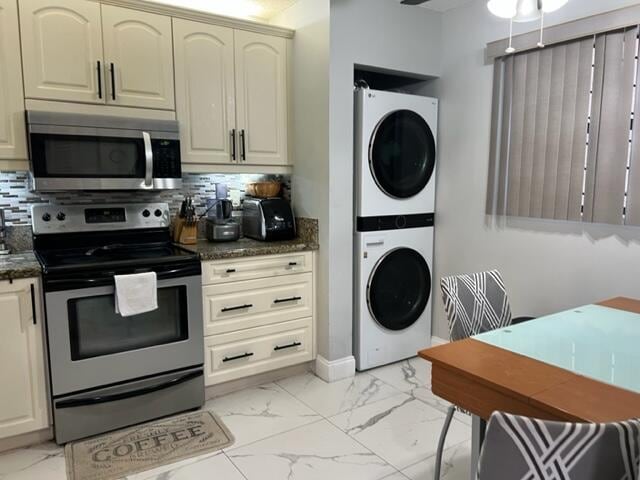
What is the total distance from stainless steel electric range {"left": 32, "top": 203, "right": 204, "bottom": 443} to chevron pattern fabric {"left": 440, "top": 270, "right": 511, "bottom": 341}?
4.47 feet

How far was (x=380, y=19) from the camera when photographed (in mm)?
2939

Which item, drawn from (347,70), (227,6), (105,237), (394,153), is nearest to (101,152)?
(105,237)

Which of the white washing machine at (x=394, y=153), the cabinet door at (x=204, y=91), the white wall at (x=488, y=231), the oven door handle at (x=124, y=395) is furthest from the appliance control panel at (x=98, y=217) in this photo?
the white wall at (x=488, y=231)

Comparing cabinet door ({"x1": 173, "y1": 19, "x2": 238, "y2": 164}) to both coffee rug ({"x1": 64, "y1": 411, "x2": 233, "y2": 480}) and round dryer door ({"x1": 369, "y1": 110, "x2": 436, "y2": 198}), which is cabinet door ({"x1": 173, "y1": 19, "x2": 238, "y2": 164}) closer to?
round dryer door ({"x1": 369, "y1": 110, "x2": 436, "y2": 198})

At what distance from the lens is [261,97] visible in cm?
297

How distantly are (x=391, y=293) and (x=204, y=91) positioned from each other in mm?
1801

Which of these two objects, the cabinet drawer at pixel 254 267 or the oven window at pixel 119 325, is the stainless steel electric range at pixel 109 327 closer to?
the oven window at pixel 119 325

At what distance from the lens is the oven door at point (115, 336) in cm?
220

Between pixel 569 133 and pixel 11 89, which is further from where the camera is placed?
pixel 569 133

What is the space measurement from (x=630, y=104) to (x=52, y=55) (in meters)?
2.91

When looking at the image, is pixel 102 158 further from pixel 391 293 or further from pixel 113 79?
pixel 391 293

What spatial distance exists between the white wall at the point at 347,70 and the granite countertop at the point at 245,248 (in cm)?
22

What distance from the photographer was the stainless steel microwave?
2.31m

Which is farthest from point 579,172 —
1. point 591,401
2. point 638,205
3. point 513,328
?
point 591,401
